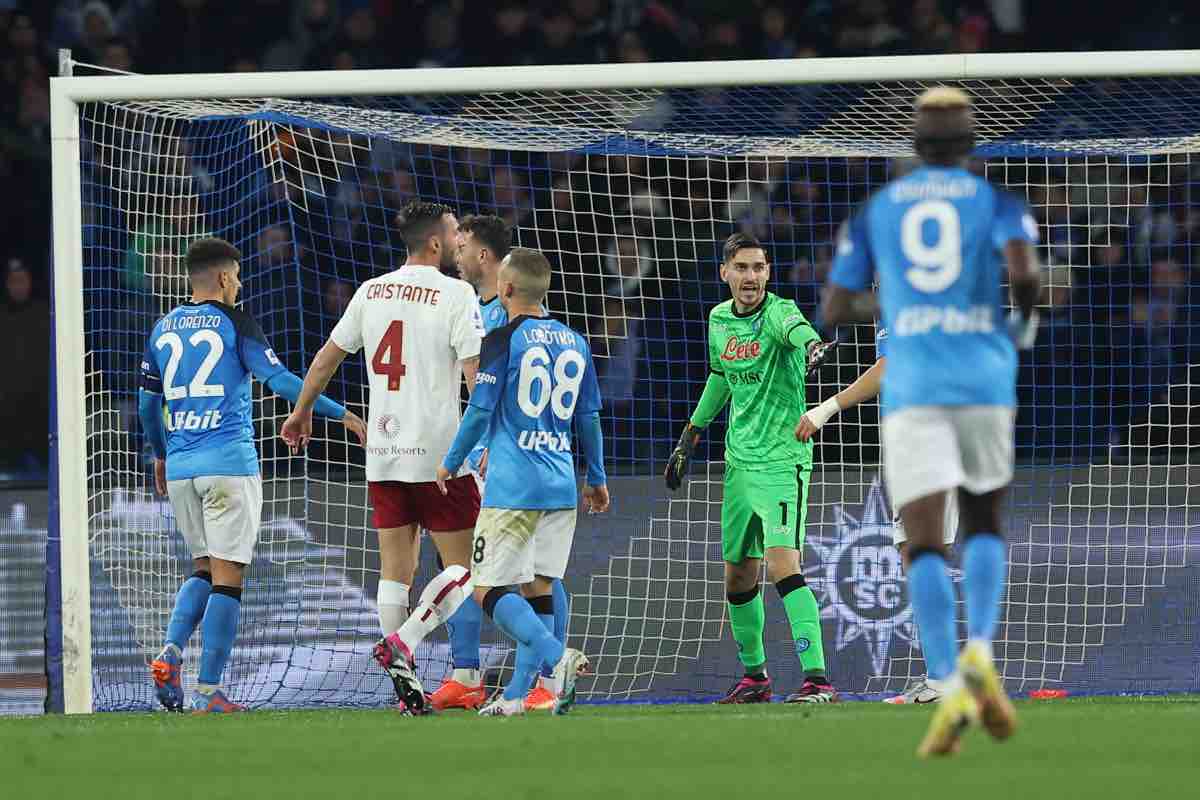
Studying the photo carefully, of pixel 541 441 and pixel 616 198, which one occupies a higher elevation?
pixel 616 198

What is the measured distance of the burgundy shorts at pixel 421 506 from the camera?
855 cm

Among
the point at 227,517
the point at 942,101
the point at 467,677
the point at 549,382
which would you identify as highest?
the point at 942,101

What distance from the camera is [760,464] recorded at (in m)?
9.16

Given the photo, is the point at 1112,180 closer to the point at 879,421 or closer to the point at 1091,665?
the point at 879,421

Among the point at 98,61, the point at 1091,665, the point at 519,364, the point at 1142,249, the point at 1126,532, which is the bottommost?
the point at 1091,665

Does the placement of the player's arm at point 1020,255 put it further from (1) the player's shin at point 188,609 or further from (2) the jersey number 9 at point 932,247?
(1) the player's shin at point 188,609

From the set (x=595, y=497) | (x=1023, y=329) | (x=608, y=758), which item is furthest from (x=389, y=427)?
(x=1023, y=329)

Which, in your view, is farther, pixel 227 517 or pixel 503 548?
pixel 227 517

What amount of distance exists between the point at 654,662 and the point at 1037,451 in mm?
2576

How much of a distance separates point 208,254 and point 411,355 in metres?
1.26

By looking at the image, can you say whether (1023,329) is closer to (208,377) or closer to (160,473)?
(208,377)

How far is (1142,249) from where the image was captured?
12430mm

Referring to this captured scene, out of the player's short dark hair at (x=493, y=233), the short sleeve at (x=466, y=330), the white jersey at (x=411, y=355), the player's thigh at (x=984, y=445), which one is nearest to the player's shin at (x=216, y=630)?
the white jersey at (x=411, y=355)

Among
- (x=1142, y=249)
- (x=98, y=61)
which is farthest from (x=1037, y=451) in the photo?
(x=98, y=61)
